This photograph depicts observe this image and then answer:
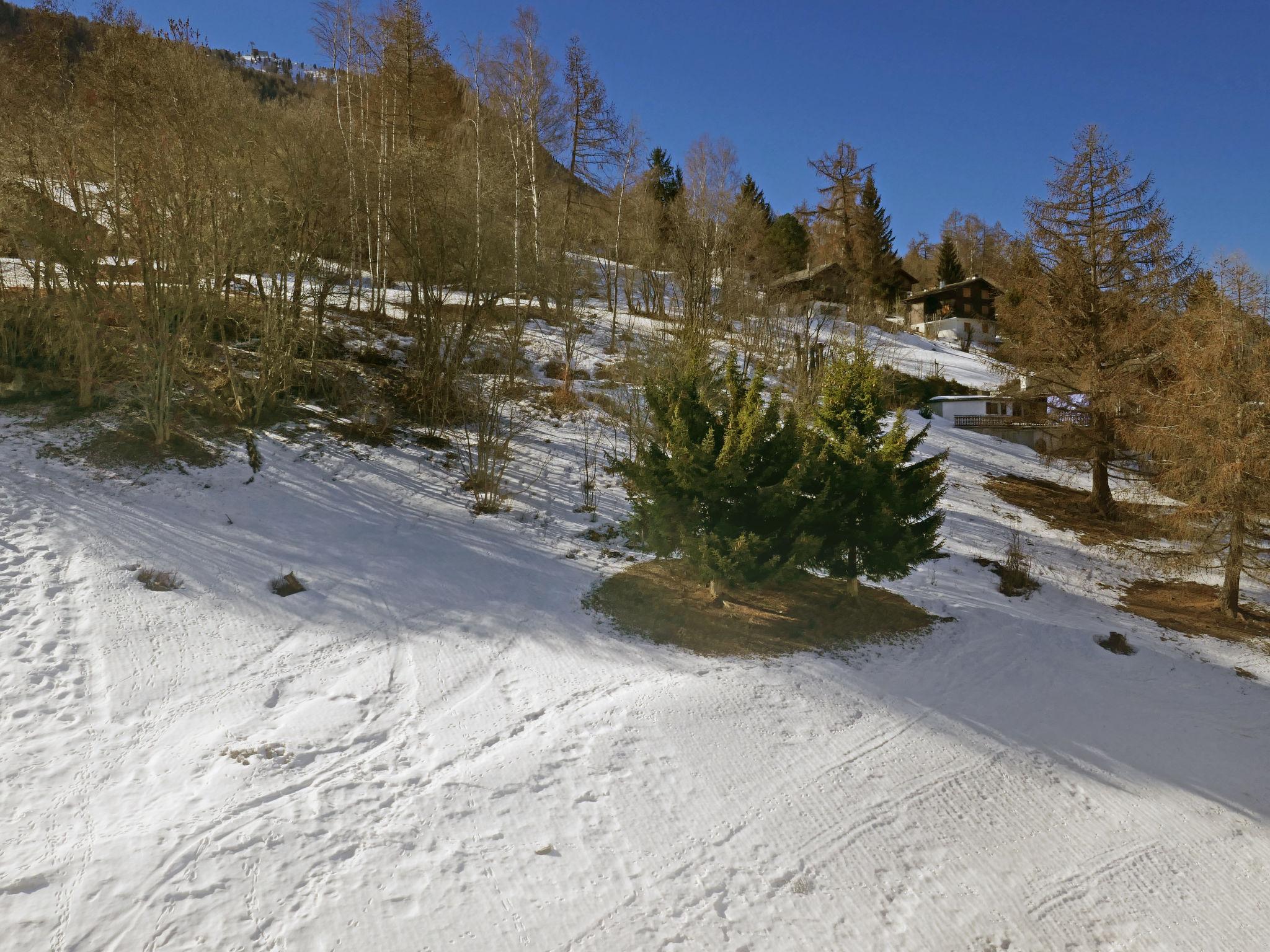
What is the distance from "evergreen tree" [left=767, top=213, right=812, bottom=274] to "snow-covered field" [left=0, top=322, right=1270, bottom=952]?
38.2 meters

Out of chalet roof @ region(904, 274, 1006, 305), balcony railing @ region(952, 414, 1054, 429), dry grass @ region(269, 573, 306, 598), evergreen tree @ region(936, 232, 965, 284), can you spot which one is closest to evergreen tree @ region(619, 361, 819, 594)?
dry grass @ region(269, 573, 306, 598)

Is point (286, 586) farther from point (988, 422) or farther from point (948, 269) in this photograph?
point (948, 269)

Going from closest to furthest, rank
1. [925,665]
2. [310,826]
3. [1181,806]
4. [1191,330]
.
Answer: [310,826] < [1181,806] < [925,665] < [1191,330]

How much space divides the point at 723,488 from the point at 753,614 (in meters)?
2.00

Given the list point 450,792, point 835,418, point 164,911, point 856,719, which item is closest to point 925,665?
point 856,719

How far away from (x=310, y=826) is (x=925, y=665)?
7443 mm

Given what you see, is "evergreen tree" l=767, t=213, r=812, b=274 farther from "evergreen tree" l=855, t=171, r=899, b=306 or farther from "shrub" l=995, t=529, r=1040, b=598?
"shrub" l=995, t=529, r=1040, b=598

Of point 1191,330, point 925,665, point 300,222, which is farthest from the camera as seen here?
point 300,222

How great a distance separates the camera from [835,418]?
10.5 metres

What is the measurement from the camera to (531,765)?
6.40 metres

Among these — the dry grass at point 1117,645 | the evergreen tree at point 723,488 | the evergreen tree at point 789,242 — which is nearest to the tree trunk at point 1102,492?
the dry grass at point 1117,645

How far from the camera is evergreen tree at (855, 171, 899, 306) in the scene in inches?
1874

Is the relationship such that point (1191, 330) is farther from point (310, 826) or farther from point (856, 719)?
point (310, 826)

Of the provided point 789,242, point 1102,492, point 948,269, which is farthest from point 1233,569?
point 948,269
